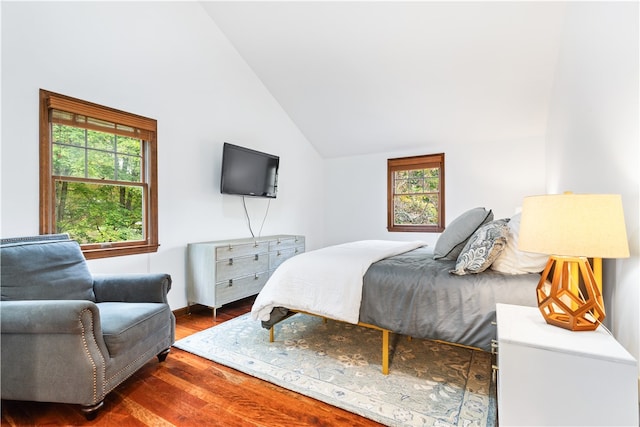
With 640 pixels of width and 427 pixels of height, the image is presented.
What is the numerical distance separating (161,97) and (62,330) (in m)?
2.30

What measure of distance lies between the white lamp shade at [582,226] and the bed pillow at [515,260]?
1.76 ft

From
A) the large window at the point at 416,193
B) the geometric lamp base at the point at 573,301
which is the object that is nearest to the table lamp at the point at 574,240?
the geometric lamp base at the point at 573,301

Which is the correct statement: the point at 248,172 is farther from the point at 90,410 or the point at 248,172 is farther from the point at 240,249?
the point at 90,410

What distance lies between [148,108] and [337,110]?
243cm

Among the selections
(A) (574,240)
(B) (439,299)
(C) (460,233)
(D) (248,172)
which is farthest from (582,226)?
(D) (248,172)

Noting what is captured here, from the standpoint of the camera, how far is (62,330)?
58.2 inches

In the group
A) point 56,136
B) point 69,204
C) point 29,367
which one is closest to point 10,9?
point 56,136

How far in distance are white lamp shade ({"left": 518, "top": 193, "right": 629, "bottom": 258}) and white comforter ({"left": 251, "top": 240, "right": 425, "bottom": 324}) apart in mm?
1096

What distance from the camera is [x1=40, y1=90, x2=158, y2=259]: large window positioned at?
7.48 ft

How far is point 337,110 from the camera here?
4.34m

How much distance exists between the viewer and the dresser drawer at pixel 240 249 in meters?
3.05

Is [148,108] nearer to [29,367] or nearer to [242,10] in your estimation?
[242,10]

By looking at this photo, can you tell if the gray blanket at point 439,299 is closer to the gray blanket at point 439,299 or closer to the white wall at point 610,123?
the gray blanket at point 439,299

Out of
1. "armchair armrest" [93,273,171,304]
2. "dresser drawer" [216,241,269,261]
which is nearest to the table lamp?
"armchair armrest" [93,273,171,304]
